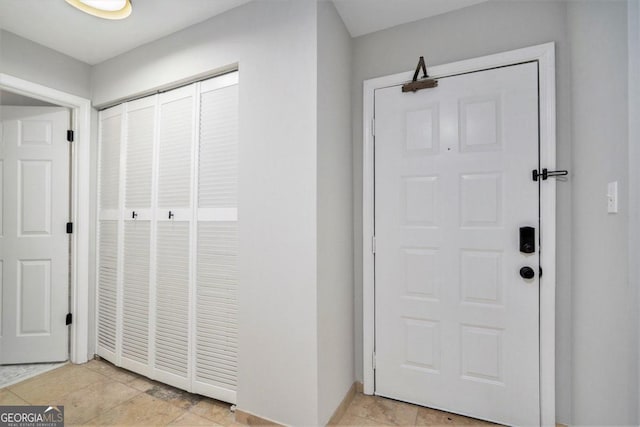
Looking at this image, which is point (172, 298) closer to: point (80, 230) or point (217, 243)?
point (217, 243)

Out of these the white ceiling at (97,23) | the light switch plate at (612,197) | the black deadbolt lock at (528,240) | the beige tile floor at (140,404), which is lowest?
the beige tile floor at (140,404)

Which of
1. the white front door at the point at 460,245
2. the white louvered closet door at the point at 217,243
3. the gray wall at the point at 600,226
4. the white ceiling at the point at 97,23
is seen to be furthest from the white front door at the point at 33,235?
the gray wall at the point at 600,226

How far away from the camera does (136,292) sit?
217cm

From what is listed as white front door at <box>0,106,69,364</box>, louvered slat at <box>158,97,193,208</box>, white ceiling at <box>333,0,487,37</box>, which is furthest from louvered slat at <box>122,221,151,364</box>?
white ceiling at <box>333,0,487,37</box>

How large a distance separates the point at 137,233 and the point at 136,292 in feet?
1.43

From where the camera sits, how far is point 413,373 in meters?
1.81

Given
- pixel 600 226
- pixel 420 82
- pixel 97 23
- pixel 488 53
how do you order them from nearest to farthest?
1. pixel 600 226
2. pixel 488 53
3. pixel 420 82
4. pixel 97 23

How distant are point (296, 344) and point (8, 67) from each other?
8.80 feet

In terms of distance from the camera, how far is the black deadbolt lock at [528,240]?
156cm

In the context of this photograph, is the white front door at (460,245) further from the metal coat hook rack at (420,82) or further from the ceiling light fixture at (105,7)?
the ceiling light fixture at (105,7)

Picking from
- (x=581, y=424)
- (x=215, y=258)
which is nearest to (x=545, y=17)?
(x=581, y=424)

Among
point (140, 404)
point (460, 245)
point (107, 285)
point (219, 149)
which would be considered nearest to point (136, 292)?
point (107, 285)

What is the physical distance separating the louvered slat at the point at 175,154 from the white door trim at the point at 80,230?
858 mm

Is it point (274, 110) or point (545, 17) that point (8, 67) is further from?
point (545, 17)
